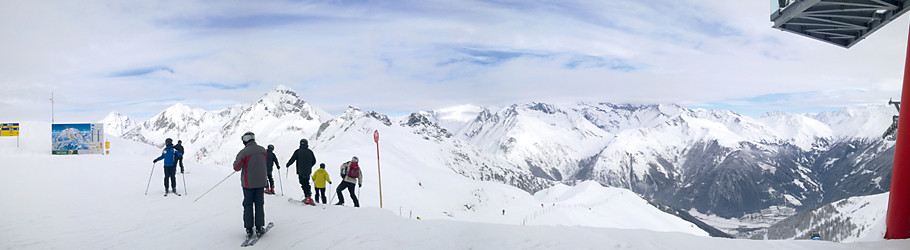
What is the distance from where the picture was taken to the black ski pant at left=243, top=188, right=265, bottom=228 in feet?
41.3

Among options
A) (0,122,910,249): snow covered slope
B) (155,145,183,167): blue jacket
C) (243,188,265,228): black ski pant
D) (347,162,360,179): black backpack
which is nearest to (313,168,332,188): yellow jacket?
(347,162,360,179): black backpack

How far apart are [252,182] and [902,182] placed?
17120 mm

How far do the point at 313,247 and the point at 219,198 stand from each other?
1079 centimetres

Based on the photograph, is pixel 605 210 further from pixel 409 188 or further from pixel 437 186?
pixel 409 188

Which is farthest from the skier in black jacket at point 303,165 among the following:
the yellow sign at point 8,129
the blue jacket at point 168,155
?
the yellow sign at point 8,129

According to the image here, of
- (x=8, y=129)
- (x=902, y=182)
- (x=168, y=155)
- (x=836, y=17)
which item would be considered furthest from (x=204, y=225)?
(x=8, y=129)

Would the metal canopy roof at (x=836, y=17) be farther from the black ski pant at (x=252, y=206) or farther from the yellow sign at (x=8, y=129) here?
the yellow sign at (x=8, y=129)

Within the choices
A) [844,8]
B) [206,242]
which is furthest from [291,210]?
[844,8]

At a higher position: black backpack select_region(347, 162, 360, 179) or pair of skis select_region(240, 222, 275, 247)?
black backpack select_region(347, 162, 360, 179)

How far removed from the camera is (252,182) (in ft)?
41.6

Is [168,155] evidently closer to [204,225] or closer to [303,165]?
[303,165]

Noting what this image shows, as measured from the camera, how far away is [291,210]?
57.9ft

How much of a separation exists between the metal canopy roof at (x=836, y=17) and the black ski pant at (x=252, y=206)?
17301 millimetres

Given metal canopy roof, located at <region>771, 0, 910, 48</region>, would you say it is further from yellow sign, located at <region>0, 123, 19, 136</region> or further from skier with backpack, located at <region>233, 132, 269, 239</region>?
yellow sign, located at <region>0, 123, 19, 136</region>
